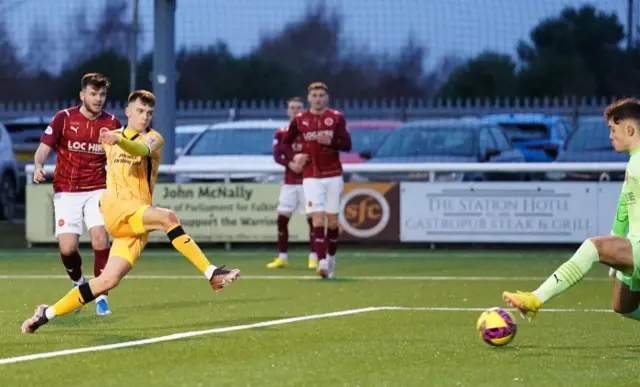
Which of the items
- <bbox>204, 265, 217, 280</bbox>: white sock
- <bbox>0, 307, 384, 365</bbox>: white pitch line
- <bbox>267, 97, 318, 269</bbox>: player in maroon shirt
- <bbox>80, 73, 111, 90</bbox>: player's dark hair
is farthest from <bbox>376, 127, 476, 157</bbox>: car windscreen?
<bbox>204, 265, 217, 280</bbox>: white sock

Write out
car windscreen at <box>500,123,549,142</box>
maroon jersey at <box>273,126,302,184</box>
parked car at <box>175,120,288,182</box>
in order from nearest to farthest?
maroon jersey at <box>273,126,302,184</box>, parked car at <box>175,120,288,182</box>, car windscreen at <box>500,123,549,142</box>

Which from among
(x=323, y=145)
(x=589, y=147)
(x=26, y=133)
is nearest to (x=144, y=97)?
(x=323, y=145)

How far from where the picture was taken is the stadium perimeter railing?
2120 cm

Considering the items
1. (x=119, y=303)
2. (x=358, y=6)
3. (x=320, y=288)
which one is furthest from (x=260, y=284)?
(x=358, y=6)

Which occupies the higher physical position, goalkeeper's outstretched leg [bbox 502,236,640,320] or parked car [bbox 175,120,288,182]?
goalkeeper's outstretched leg [bbox 502,236,640,320]

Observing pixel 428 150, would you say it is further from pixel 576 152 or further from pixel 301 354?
pixel 301 354

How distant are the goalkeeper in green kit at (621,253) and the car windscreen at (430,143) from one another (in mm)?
13209

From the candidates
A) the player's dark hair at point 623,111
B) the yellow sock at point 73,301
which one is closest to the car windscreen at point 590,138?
the player's dark hair at point 623,111

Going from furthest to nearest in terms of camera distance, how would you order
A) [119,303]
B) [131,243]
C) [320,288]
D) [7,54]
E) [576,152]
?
[7,54] → [576,152] → [320,288] → [119,303] → [131,243]

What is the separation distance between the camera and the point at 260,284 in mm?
15867

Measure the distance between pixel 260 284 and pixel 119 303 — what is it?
255 centimetres

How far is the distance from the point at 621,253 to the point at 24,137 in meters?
22.5

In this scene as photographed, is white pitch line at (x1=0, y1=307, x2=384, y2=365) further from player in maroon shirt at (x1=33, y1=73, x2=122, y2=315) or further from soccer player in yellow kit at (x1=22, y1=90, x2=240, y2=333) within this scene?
player in maroon shirt at (x1=33, y1=73, x2=122, y2=315)

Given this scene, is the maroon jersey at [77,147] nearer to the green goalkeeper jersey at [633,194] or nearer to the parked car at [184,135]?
the green goalkeeper jersey at [633,194]
